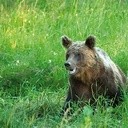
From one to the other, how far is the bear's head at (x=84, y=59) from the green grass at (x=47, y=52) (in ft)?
1.58

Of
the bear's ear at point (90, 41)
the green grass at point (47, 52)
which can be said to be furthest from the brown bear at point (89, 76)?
the green grass at point (47, 52)

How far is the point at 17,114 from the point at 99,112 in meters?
0.81

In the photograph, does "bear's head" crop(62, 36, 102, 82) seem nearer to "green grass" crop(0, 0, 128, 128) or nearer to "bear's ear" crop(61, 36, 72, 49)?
"bear's ear" crop(61, 36, 72, 49)

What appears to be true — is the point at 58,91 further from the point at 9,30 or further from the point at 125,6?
the point at 125,6

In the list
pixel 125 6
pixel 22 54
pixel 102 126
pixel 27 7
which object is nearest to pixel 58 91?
pixel 22 54

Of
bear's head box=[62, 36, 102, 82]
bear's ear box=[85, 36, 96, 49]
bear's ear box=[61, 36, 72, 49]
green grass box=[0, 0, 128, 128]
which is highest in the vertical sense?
bear's ear box=[85, 36, 96, 49]

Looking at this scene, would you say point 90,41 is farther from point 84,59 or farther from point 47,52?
point 47,52

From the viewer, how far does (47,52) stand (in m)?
8.11

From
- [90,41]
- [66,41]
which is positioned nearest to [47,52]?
[66,41]

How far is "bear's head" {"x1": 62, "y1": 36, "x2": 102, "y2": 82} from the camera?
6.36 m

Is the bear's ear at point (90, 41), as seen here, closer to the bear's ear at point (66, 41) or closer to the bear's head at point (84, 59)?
the bear's head at point (84, 59)

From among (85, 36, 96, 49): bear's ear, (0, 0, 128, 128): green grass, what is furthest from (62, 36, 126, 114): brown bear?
(0, 0, 128, 128): green grass

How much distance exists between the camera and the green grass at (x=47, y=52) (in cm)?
574

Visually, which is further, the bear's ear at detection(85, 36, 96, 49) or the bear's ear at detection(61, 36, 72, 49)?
the bear's ear at detection(61, 36, 72, 49)
